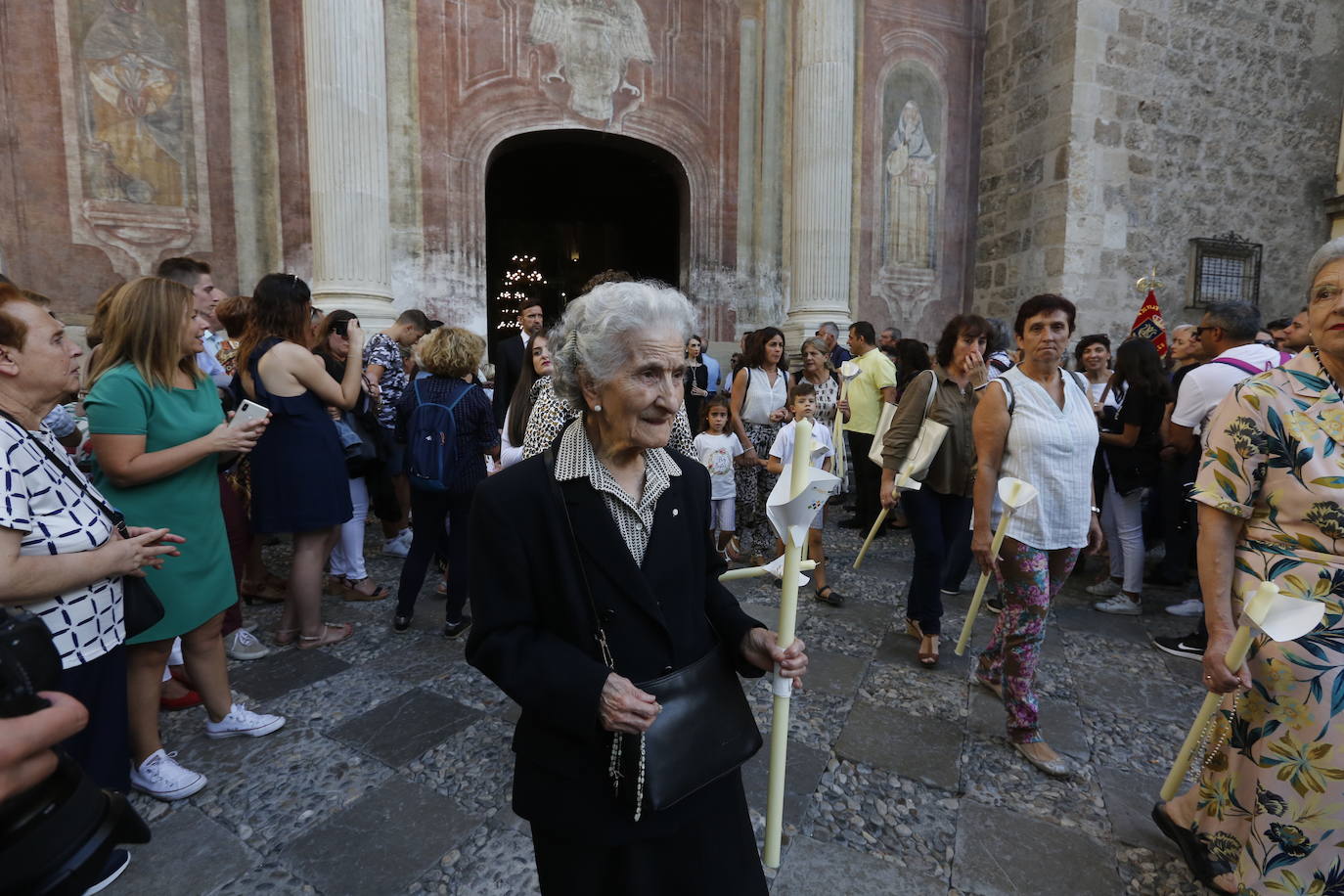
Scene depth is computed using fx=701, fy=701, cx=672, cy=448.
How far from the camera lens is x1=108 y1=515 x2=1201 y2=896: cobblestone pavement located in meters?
2.20

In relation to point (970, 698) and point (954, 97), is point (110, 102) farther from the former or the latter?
point (954, 97)

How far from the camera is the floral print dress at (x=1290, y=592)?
5.58 ft

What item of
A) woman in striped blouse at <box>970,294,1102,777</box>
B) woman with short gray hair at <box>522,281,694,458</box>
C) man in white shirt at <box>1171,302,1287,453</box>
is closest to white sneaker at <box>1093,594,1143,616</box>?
man in white shirt at <box>1171,302,1287,453</box>

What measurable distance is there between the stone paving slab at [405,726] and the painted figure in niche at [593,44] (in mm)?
8117

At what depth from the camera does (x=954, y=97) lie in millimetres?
10875

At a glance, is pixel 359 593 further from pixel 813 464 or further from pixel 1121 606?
pixel 1121 606

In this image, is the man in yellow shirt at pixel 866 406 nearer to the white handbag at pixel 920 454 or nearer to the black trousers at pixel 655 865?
the white handbag at pixel 920 454

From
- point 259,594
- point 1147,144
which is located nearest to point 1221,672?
point 259,594

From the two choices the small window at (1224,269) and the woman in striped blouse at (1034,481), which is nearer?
the woman in striped blouse at (1034,481)

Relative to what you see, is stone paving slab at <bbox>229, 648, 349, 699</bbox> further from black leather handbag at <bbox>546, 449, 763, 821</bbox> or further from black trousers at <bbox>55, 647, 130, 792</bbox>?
black leather handbag at <bbox>546, 449, 763, 821</bbox>

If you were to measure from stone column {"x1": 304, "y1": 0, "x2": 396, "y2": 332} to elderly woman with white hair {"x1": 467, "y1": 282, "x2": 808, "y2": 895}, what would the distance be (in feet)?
22.2

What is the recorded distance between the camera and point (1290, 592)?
5.68ft

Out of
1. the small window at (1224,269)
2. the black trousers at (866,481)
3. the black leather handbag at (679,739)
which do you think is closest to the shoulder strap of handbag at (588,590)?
the black leather handbag at (679,739)

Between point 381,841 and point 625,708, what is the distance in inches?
65.0
